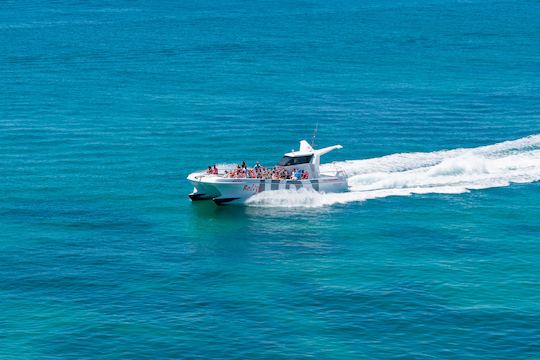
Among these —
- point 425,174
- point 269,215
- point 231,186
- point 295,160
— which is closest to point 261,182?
point 231,186

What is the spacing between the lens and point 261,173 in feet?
349

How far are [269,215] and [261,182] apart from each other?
14.4 ft

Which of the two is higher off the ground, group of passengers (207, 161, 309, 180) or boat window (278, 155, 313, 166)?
boat window (278, 155, 313, 166)

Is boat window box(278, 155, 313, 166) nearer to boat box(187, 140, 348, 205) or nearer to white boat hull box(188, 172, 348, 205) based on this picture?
boat box(187, 140, 348, 205)

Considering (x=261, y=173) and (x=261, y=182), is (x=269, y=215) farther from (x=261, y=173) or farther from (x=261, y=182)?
(x=261, y=173)

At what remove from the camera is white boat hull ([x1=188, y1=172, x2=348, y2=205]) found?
339 ft

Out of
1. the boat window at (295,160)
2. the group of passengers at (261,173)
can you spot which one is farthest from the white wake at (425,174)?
the boat window at (295,160)

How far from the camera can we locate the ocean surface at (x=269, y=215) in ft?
243

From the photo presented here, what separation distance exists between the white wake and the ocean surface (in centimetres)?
27

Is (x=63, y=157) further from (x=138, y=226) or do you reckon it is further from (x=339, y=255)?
(x=339, y=255)

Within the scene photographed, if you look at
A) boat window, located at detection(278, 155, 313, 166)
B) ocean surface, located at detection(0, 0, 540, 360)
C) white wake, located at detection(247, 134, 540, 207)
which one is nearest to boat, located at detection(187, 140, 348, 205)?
boat window, located at detection(278, 155, 313, 166)

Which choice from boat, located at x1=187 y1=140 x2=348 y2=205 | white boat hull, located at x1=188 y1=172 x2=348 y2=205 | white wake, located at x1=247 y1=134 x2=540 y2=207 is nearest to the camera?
white boat hull, located at x1=188 y1=172 x2=348 y2=205

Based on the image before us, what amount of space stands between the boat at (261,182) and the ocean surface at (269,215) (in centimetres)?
116

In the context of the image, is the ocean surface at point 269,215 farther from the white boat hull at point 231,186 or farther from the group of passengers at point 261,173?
the group of passengers at point 261,173
